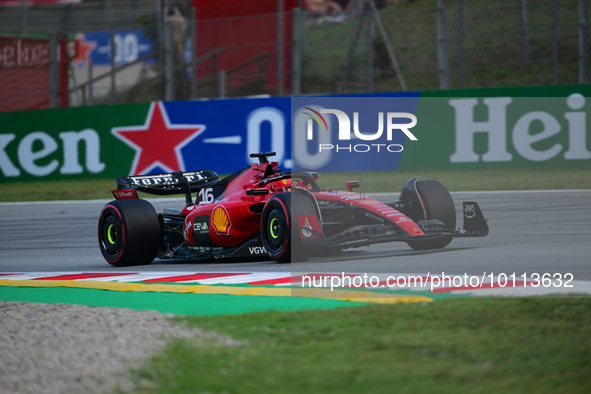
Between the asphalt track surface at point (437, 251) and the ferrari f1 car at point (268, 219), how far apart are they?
0.18 metres

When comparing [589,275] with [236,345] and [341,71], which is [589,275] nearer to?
[236,345]

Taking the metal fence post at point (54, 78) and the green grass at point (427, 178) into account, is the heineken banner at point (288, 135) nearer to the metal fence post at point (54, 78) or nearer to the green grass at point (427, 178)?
the green grass at point (427, 178)

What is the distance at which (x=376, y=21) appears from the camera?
15789mm

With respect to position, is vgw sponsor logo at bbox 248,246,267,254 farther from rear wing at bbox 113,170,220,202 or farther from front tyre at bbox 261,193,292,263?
rear wing at bbox 113,170,220,202

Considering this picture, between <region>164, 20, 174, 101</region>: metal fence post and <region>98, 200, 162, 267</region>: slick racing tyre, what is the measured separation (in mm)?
9370

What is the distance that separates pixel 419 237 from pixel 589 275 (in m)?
1.47

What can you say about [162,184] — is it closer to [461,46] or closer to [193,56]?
[461,46]

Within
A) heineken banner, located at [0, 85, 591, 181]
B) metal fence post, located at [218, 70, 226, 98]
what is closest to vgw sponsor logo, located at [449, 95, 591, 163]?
heineken banner, located at [0, 85, 591, 181]

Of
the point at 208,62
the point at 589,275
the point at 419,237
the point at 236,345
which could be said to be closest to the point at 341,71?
the point at 208,62

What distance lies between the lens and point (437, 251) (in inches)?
280

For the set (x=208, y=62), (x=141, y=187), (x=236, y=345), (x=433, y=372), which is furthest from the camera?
(x=208, y=62)

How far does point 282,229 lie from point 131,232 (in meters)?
2.01

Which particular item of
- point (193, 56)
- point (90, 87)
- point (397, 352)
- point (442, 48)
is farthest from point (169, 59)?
point (397, 352)

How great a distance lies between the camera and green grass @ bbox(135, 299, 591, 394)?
3.17m
